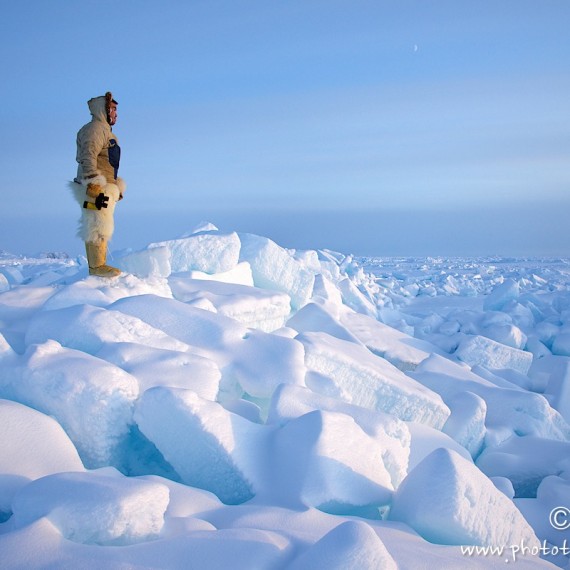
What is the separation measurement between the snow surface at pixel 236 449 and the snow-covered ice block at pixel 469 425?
1 cm

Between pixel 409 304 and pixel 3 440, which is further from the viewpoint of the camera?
pixel 409 304

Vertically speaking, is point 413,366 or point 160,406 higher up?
point 160,406

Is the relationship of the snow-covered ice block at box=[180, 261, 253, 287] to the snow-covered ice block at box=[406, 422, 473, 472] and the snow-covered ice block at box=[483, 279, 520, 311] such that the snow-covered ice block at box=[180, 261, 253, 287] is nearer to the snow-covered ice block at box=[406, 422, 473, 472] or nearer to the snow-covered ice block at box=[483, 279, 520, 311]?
the snow-covered ice block at box=[406, 422, 473, 472]

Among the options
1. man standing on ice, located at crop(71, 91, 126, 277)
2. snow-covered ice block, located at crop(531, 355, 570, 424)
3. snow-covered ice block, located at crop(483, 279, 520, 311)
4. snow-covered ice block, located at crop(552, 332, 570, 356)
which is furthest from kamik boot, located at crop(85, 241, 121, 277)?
snow-covered ice block, located at crop(483, 279, 520, 311)

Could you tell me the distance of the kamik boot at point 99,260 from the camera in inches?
158

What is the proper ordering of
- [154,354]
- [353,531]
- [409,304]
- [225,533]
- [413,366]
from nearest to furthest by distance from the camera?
[353,531]
[225,533]
[154,354]
[413,366]
[409,304]

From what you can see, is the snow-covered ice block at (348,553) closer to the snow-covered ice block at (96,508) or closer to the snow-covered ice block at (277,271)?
the snow-covered ice block at (96,508)

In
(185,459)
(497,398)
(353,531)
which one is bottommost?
(497,398)

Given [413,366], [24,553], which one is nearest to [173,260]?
[413,366]

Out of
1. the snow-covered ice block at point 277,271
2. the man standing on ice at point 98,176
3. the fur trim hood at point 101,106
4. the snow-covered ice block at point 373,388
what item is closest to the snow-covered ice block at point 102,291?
the man standing on ice at point 98,176

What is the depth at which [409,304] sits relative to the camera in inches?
592

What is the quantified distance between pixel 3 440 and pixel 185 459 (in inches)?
28.1

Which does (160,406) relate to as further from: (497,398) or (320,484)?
(497,398)

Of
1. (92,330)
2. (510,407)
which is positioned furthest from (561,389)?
(92,330)
